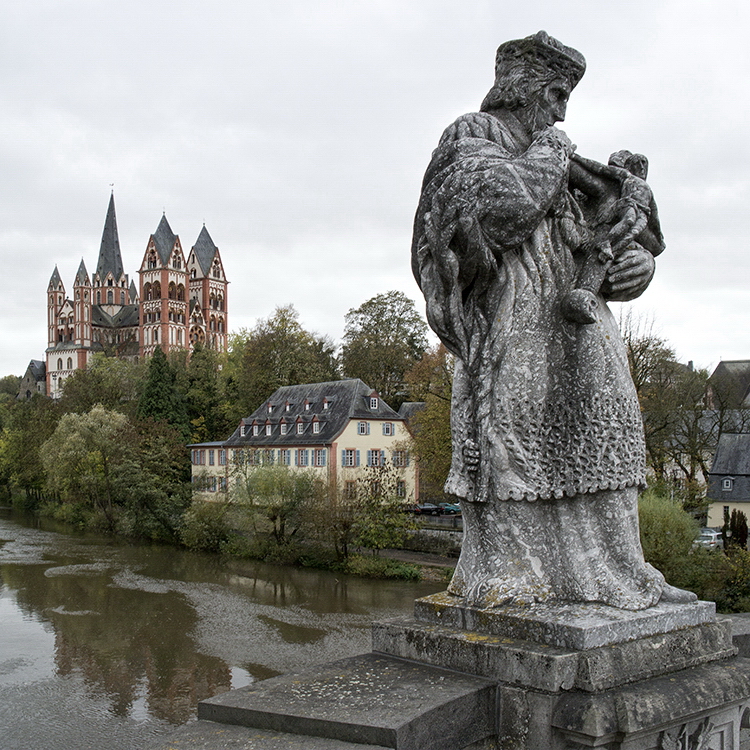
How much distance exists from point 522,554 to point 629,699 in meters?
0.90

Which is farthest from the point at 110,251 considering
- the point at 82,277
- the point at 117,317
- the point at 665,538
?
the point at 665,538

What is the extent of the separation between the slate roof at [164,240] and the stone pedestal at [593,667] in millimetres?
131055

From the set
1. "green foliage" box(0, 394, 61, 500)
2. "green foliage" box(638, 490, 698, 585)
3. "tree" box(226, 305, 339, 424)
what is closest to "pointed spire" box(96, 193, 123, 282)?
"green foliage" box(0, 394, 61, 500)

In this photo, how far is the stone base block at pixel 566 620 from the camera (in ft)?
12.5

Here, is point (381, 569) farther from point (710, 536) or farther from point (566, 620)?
point (566, 620)

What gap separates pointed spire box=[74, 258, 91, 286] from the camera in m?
138

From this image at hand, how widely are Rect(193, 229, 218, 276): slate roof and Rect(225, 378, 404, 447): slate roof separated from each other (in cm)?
8644

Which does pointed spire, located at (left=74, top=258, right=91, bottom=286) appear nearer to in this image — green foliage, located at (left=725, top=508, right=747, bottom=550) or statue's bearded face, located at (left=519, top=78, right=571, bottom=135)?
green foliage, located at (left=725, top=508, right=747, bottom=550)

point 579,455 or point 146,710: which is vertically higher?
point 579,455

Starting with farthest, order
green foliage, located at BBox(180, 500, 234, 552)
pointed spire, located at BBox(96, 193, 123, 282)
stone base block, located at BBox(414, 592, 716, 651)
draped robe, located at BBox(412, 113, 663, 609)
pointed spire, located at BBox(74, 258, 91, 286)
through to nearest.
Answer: pointed spire, located at BBox(96, 193, 123, 282)
pointed spire, located at BBox(74, 258, 91, 286)
green foliage, located at BBox(180, 500, 234, 552)
draped robe, located at BBox(412, 113, 663, 609)
stone base block, located at BBox(414, 592, 716, 651)

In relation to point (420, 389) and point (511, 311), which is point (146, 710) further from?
point (420, 389)

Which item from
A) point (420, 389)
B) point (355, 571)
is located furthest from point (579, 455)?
point (420, 389)

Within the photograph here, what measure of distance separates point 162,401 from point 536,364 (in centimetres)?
5775

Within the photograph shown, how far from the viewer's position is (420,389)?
44531mm
